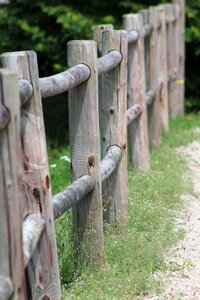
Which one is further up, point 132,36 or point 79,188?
point 132,36

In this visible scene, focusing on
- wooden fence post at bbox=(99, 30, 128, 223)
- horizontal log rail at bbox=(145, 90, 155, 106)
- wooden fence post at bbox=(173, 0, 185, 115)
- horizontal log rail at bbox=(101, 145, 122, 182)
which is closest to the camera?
horizontal log rail at bbox=(101, 145, 122, 182)

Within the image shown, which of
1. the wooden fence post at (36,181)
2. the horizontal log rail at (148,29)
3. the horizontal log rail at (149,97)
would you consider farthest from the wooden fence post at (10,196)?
the horizontal log rail at (148,29)

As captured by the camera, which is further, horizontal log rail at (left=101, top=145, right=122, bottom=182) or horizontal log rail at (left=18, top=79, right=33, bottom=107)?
horizontal log rail at (left=101, top=145, right=122, bottom=182)

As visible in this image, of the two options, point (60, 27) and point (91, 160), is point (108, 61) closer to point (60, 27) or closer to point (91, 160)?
point (91, 160)

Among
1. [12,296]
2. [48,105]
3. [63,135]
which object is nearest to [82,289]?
[12,296]

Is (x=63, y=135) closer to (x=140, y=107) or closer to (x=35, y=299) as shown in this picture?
(x=140, y=107)

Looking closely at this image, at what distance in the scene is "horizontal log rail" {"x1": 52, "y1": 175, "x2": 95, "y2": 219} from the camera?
12.9ft

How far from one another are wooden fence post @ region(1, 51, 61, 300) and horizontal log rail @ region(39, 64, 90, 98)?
257mm

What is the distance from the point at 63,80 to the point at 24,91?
0.63 meters

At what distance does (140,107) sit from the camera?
22.9ft

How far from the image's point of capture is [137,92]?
6.97 m

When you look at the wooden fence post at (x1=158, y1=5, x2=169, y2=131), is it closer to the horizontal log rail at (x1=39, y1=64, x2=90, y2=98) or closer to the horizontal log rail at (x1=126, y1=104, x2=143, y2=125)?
the horizontal log rail at (x1=126, y1=104, x2=143, y2=125)

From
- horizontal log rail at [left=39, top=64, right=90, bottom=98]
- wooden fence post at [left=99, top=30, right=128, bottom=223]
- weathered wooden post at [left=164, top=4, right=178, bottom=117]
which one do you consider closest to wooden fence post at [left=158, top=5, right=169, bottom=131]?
weathered wooden post at [left=164, top=4, right=178, bottom=117]

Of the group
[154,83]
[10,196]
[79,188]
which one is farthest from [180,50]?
[10,196]
